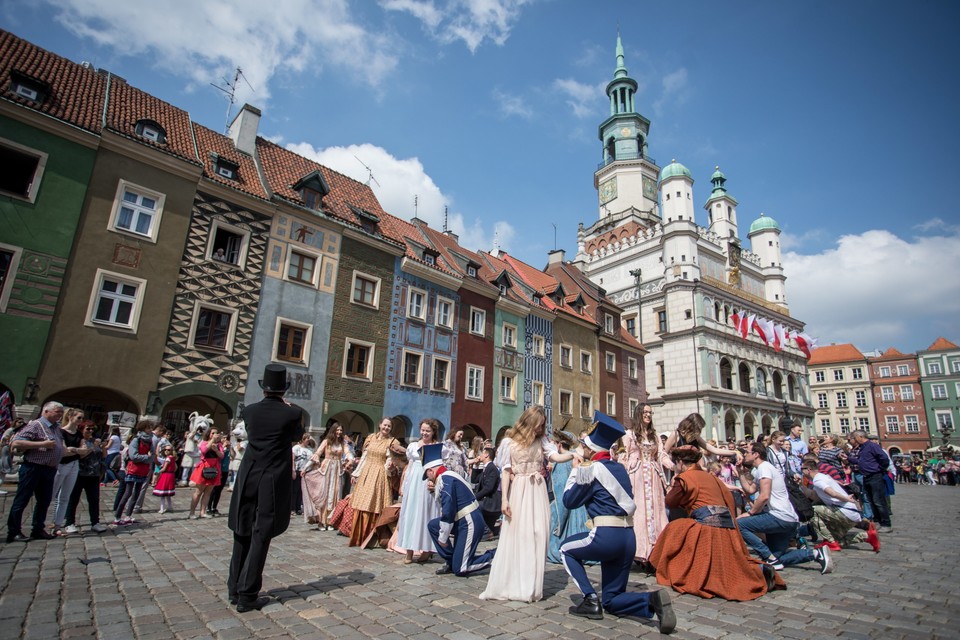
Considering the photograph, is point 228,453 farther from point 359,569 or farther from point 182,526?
point 359,569

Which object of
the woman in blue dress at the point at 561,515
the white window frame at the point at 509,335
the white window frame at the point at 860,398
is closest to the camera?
the woman in blue dress at the point at 561,515

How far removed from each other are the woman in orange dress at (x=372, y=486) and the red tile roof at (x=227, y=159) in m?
12.4

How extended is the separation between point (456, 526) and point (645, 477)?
276 centimetres

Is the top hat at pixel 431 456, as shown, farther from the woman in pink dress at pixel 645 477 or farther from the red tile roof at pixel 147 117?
the red tile roof at pixel 147 117

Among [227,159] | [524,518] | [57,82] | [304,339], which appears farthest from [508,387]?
[57,82]

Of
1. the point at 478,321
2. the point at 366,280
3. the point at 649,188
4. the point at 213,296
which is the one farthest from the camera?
the point at 649,188

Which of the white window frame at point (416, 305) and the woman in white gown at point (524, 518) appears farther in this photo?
the white window frame at point (416, 305)

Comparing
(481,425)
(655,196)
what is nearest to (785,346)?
(655,196)

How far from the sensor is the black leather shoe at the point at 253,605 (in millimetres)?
4387

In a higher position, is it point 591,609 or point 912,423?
point 912,423

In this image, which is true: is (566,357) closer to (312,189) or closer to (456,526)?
(312,189)

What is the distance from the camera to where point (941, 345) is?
205 ft

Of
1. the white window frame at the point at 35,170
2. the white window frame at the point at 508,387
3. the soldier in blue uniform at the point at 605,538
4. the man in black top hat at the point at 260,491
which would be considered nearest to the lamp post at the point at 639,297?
the white window frame at the point at 508,387

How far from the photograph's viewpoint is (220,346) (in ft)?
52.2
